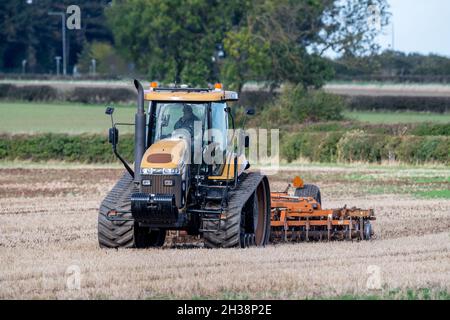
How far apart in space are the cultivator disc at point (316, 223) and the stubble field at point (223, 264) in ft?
1.56

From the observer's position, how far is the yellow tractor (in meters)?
14.8

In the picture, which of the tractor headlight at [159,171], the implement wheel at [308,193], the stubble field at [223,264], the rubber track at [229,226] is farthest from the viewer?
the implement wheel at [308,193]

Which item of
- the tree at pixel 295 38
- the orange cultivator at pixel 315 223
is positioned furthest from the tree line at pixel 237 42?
the orange cultivator at pixel 315 223

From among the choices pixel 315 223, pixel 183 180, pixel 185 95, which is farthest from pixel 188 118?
pixel 315 223

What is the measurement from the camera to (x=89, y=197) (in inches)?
1061

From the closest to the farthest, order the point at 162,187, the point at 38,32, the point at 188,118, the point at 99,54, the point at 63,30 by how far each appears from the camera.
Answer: the point at 162,187
the point at 188,118
the point at 99,54
the point at 63,30
the point at 38,32

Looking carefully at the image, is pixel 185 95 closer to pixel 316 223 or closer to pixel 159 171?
pixel 159 171

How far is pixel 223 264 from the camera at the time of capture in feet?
45.1

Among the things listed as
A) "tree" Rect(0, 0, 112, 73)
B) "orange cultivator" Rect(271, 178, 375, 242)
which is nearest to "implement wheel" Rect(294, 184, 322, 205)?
"orange cultivator" Rect(271, 178, 375, 242)

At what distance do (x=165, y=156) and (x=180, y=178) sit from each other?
36cm

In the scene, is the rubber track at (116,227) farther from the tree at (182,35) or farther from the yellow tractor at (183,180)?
the tree at (182,35)

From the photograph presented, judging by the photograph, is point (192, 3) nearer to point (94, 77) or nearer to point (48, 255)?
point (94, 77)

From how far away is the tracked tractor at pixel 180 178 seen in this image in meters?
14.8
